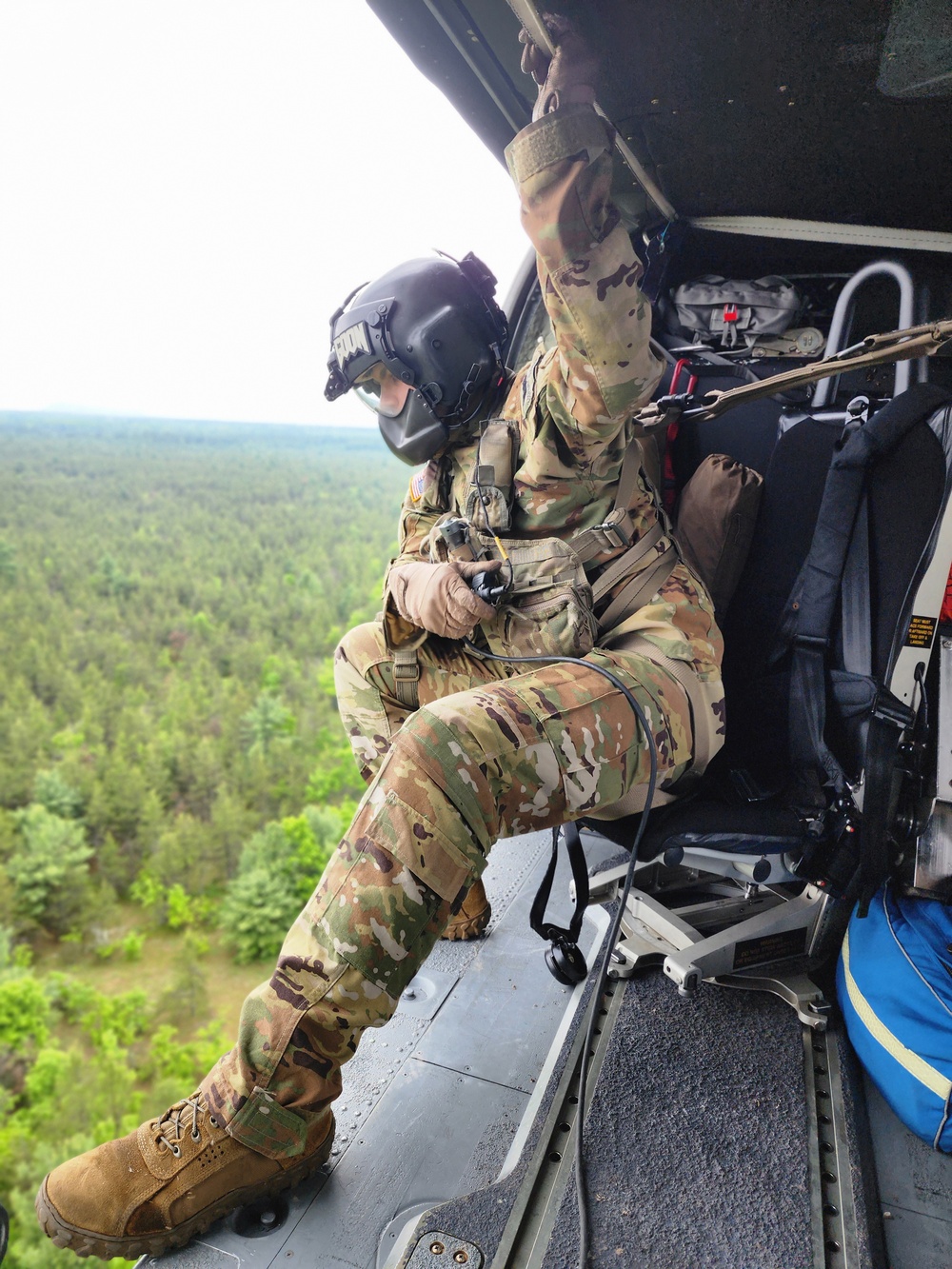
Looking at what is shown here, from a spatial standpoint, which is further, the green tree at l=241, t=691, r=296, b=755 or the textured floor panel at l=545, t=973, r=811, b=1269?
the green tree at l=241, t=691, r=296, b=755

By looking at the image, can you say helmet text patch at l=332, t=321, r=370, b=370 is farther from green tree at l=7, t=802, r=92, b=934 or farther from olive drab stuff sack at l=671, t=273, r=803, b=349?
green tree at l=7, t=802, r=92, b=934

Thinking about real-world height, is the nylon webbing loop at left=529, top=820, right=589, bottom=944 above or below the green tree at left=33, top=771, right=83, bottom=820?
above

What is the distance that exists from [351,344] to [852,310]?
109 centimetres

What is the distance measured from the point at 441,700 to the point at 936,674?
0.82 meters

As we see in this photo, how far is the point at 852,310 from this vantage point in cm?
175

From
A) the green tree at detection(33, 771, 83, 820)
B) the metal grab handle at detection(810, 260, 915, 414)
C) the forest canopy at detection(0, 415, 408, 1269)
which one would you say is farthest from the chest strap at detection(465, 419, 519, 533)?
the green tree at detection(33, 771, 83, 820)

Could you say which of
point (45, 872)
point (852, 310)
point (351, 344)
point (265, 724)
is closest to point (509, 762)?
point (351, 344)

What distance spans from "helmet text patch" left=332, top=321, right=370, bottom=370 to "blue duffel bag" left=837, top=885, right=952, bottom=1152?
54.6 inches

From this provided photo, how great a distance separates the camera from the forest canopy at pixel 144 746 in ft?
72.7

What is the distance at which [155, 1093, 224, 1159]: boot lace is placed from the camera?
1.10 metres

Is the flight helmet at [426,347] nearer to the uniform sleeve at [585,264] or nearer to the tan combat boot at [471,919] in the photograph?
the uniform sleeve at [585,264]

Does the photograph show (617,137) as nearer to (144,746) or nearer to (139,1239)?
(139,1239)

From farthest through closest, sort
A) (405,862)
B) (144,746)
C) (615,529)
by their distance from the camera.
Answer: (144,746) → (615,529) → (405,862)

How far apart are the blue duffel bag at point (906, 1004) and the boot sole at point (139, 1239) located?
92 cm
